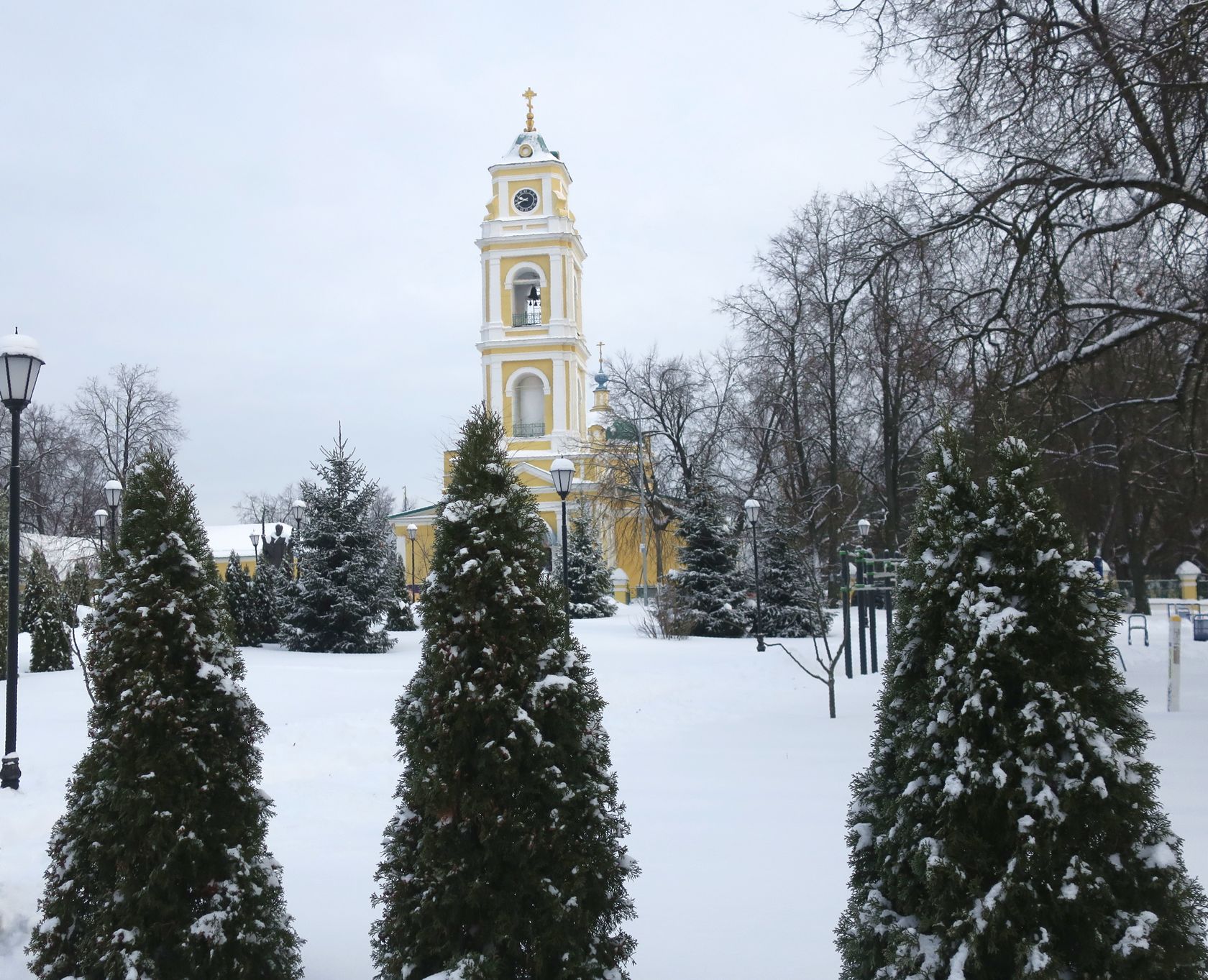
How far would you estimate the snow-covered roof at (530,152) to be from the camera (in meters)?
47.1

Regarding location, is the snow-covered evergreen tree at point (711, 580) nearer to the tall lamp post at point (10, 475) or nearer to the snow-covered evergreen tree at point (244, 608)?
the snow-covered evergreen tree at point (244, 608)

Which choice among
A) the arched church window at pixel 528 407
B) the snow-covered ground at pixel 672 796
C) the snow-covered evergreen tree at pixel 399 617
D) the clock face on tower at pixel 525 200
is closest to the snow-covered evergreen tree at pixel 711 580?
the snow-covered evergreen tree at pixel 399 617

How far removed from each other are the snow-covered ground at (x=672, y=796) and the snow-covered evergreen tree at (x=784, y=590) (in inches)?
321

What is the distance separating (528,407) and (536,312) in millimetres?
4345

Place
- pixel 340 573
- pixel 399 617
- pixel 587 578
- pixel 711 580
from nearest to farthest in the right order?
pixel 340 573 < pixel 399 617 < pixel 711 580 < pixel 587 578

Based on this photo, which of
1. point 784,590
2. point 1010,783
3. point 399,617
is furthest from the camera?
point 784,590

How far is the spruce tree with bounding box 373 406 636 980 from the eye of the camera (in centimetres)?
370

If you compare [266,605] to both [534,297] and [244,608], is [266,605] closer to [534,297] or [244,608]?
[244,608]

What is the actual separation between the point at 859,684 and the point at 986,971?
1318 centimetres

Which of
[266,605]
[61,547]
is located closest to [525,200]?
[61,547]

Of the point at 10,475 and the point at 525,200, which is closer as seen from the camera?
the point at 10,475

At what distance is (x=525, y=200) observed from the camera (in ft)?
154

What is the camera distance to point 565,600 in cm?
425

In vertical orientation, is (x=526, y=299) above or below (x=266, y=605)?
above
